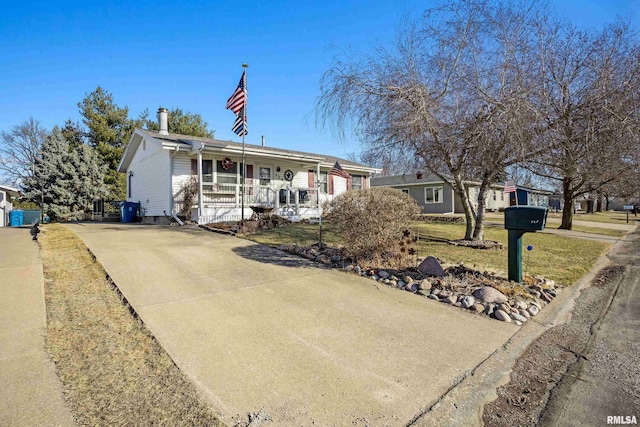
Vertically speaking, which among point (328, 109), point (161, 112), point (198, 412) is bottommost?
point (198, 412)

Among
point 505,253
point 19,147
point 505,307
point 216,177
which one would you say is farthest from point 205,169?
point 19,147

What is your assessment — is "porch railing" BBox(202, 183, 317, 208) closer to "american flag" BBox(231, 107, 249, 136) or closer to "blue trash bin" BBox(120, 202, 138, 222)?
"american flag" BBox(231, 107, 249, 136)

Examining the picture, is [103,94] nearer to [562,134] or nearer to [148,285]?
[148,285]

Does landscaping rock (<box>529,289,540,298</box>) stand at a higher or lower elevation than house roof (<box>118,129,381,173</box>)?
lower

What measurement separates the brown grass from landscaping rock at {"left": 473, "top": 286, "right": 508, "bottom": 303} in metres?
4.01

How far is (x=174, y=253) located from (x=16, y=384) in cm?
472

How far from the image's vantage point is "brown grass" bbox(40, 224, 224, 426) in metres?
2.17

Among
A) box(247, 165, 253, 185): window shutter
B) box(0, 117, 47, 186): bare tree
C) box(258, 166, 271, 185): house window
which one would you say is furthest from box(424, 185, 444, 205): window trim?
box(0, 117, 47, 186): bare tree

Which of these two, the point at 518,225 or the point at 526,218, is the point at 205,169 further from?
the point at 526,218

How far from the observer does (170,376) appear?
2.61 metres

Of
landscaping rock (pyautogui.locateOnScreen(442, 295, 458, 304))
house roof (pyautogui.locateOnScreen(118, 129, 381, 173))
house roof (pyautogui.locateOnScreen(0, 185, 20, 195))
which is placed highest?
house roof (pyautogui.locateOnScreen(118, 129, 381, 173))

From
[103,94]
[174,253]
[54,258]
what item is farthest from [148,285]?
[103,94]

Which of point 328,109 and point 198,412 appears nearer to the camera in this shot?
point 198,412

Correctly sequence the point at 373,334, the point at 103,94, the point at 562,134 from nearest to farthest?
the point at 373,334, the point at 562,134, the point at 103,94
